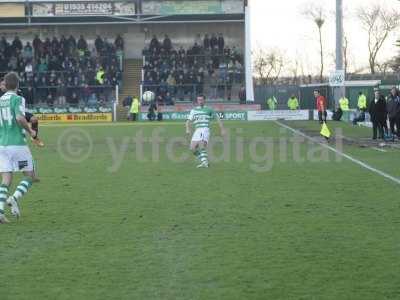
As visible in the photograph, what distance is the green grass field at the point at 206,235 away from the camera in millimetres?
7172

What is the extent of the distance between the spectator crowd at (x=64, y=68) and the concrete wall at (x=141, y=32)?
2360mm

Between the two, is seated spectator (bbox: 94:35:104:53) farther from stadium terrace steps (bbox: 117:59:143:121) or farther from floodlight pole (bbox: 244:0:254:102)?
floodlight pole (bbox: 244:0:254:102)

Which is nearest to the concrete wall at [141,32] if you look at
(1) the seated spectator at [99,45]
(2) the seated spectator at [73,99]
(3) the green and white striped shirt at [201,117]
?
(1) the seated spectator at [99,45]

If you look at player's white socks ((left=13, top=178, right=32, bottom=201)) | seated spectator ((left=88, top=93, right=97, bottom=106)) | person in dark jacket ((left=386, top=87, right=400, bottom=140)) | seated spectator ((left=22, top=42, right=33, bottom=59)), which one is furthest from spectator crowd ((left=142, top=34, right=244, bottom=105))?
player's white socks ((left=13, top=178, right=32, bottom=201))

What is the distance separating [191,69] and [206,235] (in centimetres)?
4725

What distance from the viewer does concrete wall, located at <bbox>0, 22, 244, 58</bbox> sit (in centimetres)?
6106

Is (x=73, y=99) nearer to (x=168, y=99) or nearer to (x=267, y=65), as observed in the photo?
(x=168, y=99)

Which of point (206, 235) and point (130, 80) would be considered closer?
point (206, 235)

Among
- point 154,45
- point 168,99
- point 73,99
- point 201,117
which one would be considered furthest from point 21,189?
point 154,45

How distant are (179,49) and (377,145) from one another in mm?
33847

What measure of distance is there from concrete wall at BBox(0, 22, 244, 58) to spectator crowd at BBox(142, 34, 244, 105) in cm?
191

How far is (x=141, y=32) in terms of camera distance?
61.2m

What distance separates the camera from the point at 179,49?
59188 millimetres

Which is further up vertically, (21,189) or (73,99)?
(73,99)
